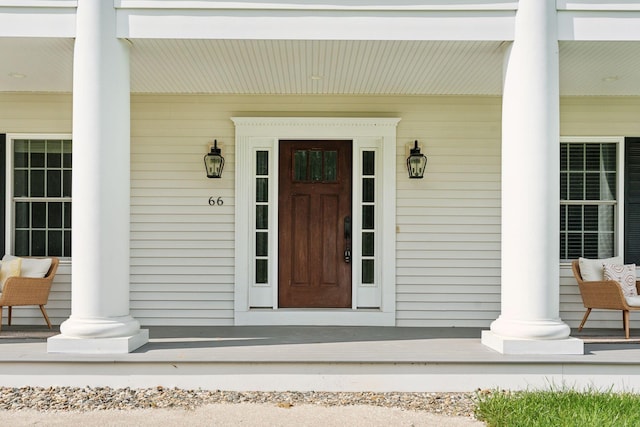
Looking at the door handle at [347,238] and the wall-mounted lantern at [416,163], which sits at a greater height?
the wall-mounted lantern at [416,163]

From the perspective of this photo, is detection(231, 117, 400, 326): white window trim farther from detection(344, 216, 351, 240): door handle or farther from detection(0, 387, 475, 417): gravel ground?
detection(0, 387, 475, 417): gravel ground

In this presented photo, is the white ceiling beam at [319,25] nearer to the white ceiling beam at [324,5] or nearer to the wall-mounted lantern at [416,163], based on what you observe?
the white ceiling beam at [324,5]

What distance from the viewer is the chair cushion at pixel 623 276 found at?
23.1ft

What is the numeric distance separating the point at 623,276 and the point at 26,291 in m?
6.42

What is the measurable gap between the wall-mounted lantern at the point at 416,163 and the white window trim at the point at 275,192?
200 millimetres

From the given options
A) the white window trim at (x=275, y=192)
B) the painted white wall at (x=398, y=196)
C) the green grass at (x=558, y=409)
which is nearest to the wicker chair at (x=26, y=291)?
the painted white wall at (x=398, y=196)

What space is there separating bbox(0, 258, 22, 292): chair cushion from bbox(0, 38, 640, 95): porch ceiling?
6.51 feet

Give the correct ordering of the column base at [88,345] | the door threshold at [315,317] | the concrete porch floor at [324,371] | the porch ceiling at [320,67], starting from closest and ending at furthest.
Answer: the concrete porch floor at [324,371]
the column base at [88,345]
the porch ceiling at [320,67]
the door threshold at [315,317]

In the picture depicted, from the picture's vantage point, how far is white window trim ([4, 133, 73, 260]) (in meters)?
7.55

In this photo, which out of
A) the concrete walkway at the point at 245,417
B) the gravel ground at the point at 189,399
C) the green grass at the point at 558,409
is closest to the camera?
the green grass at the point at 558,409

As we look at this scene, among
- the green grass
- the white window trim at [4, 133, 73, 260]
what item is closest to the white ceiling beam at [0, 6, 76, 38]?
the white window trim at [4, 133, 73, 260]

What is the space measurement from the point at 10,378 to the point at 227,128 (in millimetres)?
3663

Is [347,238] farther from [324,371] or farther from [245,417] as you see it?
[245,417]

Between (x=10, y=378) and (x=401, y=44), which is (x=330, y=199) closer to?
(x=401, y=44)
